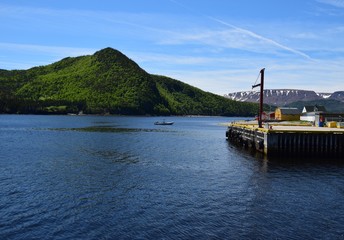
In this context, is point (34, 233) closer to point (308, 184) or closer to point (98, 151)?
point (308, 184)

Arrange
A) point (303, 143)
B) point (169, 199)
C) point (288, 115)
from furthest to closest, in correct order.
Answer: point (288, 115)
point (303, 143)
point (169, 199)

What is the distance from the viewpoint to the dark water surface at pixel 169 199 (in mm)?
23516

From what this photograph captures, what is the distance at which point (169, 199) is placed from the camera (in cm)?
3122

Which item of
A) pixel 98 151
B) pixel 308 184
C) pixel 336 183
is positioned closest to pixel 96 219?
pixel 308 184

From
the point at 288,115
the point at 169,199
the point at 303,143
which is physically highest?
the point at 288,115

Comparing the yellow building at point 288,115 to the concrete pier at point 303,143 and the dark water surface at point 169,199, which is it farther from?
the dark water surface at point 169,199

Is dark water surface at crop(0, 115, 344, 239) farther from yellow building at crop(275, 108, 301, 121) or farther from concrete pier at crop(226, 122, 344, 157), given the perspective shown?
yellow building at crop(275, 108, 301, 121)

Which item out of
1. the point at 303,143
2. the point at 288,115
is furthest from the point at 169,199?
the point at 288,115

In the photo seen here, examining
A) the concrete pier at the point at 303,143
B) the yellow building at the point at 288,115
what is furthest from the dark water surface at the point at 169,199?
the yellow building at the point at 288,115

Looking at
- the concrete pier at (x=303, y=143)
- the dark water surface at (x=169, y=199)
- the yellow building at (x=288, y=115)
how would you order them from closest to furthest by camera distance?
the dark water surface at (x=169, y=199)
the concrete pier at (x=303, y=143)
the yellow building at (x=288, y=115)

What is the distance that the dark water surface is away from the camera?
23.5m

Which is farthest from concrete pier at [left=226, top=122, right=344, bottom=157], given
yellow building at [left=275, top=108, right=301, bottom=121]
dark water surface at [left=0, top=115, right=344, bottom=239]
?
yellow building at [left=275, top=108, right=301, bottom=121]

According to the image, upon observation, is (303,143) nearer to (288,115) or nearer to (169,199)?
(169,199)

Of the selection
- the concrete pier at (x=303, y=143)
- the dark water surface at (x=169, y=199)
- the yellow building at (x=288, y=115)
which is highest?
the yellow building at (x=288, y=115)
